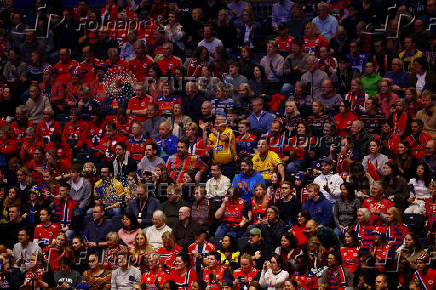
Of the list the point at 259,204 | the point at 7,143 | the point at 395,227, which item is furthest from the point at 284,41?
the point at 395,227

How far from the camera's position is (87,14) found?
71.6 ft

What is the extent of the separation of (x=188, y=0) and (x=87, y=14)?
7.08ft

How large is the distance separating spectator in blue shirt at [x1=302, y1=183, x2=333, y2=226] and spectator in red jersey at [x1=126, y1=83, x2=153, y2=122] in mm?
4255

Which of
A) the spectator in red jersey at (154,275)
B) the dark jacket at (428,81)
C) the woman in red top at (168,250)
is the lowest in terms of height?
the spectator in red jersey at (154,275)

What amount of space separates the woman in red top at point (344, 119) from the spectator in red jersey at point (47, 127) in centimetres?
520

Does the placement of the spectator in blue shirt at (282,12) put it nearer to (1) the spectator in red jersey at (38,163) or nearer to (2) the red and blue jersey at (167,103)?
(2) the red and blue jersey at (167,103)

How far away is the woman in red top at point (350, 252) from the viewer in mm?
15148

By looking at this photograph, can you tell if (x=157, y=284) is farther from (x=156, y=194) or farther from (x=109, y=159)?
(x=109, y=159)

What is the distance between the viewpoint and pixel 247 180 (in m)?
16.9

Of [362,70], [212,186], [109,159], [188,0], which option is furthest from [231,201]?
[188,0]

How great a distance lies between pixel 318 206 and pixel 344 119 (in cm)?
233

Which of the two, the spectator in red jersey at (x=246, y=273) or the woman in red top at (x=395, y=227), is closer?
the spectator in red jersey at (x=246, y=273)

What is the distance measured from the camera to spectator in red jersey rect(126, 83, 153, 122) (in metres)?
19.2

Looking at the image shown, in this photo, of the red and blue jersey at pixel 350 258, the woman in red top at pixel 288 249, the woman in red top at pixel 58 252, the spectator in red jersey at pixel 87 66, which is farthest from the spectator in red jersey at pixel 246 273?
the spectator in red jersey at pixel 87 66
